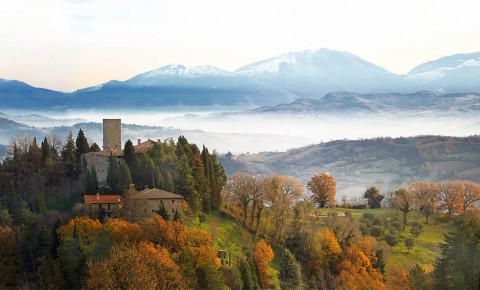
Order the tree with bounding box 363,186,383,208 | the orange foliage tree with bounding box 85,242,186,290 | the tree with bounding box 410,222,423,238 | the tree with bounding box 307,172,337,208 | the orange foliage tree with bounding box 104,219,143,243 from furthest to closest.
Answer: the tree with bounding box 363,186,383,208 → the tree with bounding box 307,172,337,208 → the tree with bounding box 410,222,423,238 → the orange foliage tree with bounding box 104,219,143,243 → the orange foliage tree with bounding box 85,242,186,290

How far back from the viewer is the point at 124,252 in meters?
42.5

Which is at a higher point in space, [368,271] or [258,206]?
[258,206]

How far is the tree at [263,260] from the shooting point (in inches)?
1953

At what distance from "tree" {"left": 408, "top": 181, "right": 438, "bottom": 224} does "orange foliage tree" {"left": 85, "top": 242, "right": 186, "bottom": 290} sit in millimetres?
38497

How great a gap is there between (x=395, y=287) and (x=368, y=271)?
5158mm

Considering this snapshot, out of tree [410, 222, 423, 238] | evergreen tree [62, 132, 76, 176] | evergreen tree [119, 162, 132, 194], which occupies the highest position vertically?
evergreen tree [62, 132, 76, 176]

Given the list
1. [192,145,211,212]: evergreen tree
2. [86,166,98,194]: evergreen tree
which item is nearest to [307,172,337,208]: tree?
[192,145,211,212]: evergreen tree

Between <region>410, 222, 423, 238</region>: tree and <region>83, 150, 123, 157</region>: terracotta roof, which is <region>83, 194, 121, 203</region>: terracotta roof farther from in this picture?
<region>410, 222, 423, 238</region>: tree

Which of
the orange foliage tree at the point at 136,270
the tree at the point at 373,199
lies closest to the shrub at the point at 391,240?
the tree at the point at 373,199

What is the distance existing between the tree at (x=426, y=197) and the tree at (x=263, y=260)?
26.9m

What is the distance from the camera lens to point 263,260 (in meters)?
50.7

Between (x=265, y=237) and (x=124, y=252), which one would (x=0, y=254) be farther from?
(x=265, y=237)

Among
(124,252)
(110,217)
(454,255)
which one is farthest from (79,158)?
(454,255)

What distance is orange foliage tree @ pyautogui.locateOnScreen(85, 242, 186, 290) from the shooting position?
40188 mm
